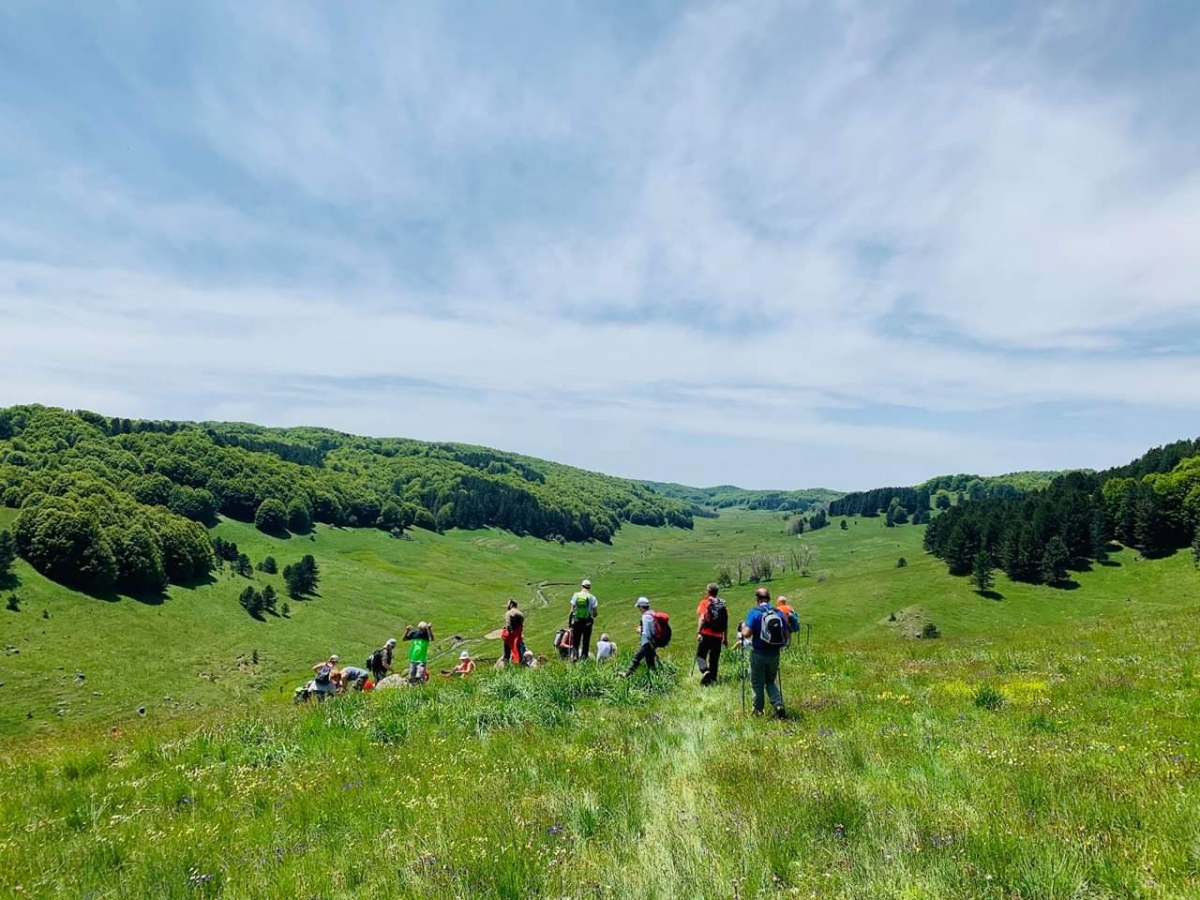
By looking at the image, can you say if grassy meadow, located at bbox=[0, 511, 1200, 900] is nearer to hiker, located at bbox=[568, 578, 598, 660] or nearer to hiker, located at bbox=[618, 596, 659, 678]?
hiker, located at bbox=[618, 596, 659, 678]

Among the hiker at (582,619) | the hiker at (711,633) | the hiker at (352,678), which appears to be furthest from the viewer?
the hiker at (352,678)

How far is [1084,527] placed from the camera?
127188 millimetres

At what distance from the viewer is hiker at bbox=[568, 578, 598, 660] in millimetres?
21391

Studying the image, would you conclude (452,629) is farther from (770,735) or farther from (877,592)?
(770,735)

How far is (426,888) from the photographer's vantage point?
201 inches

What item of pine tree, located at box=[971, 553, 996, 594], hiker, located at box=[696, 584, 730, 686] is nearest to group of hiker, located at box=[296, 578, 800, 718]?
hiker, located at box=[696, 584, 730, 686]

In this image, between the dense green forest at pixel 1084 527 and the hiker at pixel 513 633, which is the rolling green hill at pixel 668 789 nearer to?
the hiker at pixel 513 633

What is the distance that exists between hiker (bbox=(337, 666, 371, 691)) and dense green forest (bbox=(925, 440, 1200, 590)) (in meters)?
130

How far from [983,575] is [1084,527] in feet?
88.7

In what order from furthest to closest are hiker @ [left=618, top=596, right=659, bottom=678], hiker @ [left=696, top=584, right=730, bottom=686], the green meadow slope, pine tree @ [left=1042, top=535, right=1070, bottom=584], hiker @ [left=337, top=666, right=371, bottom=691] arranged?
pine tree @ [left=1042, top=535, right=1070, bottom=584]
the green meadow slope
hiker @ [left=337, top=666, right=371, bottom=691]
hiker @ [left=618, top=596, right=659, bottom=678]
hiker @ [left=696, top=584, right=730, bottom=686]

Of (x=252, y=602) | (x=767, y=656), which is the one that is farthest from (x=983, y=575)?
(x=252, y=602)

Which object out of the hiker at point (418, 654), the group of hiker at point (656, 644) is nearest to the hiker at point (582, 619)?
the group of hiker at point (656, 644)

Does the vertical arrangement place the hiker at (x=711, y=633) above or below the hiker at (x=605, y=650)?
above

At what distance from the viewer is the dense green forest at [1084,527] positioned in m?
120
